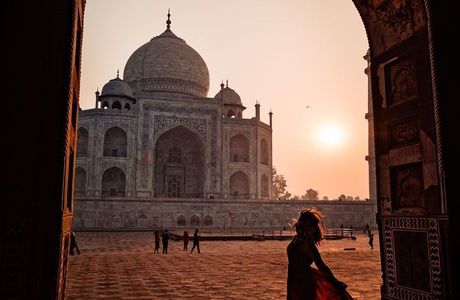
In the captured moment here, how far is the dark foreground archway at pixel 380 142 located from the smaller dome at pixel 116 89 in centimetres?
3109

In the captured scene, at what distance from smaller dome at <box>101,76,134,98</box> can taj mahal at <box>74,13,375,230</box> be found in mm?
84

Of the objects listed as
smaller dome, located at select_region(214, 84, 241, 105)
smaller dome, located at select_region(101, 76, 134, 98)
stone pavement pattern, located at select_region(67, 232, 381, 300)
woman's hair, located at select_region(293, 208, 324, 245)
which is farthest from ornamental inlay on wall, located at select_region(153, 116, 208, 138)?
woman's hair, located at select_region(293, 208, 324, 245)

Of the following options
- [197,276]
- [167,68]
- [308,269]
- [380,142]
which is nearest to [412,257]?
[380,142]

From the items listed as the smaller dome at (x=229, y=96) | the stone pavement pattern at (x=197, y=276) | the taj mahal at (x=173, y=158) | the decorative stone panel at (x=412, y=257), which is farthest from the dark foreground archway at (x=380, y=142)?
the smaller dome at (x=229, y=96)

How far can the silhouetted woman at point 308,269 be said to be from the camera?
3.26 m

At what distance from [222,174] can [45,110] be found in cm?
3026

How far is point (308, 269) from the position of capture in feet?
10.9

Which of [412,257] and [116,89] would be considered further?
[116,89]

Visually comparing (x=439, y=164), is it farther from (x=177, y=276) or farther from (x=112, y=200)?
(x=112, y=200)

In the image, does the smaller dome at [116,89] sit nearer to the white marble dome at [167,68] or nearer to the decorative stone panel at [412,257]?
the white marble dome at [167,68]

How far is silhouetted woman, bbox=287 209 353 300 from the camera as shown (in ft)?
10.7

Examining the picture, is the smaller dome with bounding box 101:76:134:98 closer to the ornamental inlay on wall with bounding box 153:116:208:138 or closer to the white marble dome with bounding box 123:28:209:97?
the white marble dome with bounding box 123:28:209:97

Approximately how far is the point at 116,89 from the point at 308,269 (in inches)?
1329

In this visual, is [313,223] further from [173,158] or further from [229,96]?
[229,96]
